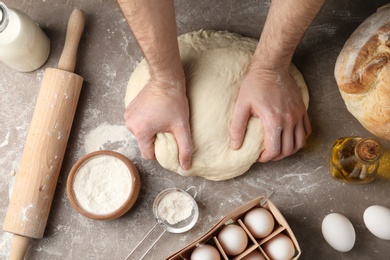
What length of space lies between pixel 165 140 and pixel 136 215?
340 mm

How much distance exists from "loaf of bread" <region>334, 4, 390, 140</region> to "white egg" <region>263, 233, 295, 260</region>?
1.54 feet

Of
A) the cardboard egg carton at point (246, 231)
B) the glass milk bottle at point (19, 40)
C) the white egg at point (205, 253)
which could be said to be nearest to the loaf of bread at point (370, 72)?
the cardboard egg carton at point (246, 231)

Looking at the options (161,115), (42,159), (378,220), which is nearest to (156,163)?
(161,115)

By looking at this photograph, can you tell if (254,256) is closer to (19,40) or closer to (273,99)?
(273,99)

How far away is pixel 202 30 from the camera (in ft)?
5.49

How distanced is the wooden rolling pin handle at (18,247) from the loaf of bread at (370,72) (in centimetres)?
121

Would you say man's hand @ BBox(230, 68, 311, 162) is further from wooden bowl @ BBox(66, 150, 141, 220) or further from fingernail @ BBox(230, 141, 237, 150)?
wooden bowl @ BBox(66, 150, 141, 220)

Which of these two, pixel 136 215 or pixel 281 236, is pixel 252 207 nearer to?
pixel 281 236

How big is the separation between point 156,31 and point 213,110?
33 cm

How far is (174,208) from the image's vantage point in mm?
1641

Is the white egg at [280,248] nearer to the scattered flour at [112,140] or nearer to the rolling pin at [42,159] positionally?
the scattered flour at [112,140]

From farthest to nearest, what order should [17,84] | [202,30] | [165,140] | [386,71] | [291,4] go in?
[17,84] < [202,30] < [165,140] < [386,71] < [291,4]

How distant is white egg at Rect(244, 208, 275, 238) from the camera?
1.48 m

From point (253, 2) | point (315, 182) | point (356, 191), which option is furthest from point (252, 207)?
point (253, 2)
